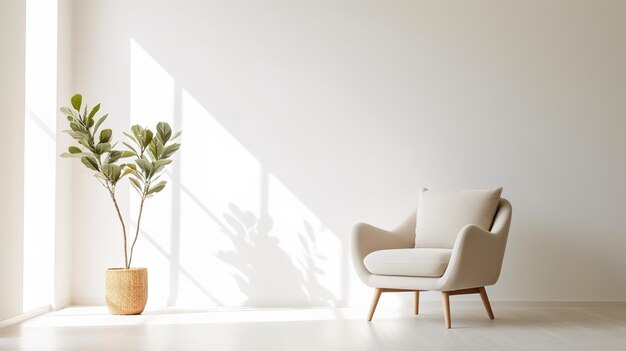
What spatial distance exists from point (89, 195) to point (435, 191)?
2.57 m

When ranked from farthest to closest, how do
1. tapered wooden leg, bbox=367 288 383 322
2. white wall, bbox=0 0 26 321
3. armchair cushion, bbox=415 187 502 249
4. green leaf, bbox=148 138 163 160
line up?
green leaf, bbox=148 138 163 160 → armchair cushion, bbox=415 187 502 249 → tapered wooden leg, bbox=367 288 383 322 → white wall, bbox=0 0 26 321

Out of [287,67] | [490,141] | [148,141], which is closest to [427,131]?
[490,141]

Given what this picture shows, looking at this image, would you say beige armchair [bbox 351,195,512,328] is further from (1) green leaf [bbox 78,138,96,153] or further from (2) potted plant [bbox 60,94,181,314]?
(1) green leaf [bbox 78,138,96,153]

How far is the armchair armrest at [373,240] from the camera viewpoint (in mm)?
4719

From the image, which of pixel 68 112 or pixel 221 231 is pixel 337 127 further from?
pixel 68 112

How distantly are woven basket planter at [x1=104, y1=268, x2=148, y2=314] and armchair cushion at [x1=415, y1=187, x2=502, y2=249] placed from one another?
6.25 ft

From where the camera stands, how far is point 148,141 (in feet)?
16.4

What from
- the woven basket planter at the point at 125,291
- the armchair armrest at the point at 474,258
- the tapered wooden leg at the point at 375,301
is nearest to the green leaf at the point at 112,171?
the woven basket planter at the point at 125,291

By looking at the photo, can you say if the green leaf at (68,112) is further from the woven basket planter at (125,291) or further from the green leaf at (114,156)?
the woven basket planter at (125,291)

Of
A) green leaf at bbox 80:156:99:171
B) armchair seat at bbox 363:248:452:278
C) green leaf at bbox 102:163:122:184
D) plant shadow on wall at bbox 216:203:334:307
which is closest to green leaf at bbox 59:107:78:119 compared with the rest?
green leaf at bbox 80:156:99:171

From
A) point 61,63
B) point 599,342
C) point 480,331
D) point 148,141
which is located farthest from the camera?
point 61,63

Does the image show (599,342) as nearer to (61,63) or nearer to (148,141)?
(148,141)

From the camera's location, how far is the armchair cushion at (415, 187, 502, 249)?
15.8 feet

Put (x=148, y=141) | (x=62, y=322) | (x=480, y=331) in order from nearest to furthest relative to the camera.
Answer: (x=480, y=331), (x=62, y=322), (x=148, y=141)
